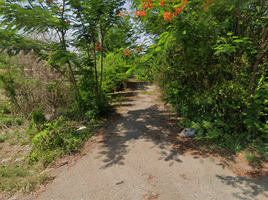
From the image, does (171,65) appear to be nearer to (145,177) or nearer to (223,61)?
(223,61)

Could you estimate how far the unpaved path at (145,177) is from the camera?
2.44 m

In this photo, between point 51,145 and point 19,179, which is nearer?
point 19,179

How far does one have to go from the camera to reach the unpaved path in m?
2.44

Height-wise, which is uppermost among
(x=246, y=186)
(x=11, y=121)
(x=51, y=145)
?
(x=11, y=121)

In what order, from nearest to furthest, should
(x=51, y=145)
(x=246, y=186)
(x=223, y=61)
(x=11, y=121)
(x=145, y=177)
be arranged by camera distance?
1. (x=246, y=186)
2. (x=145, y=177)
3. (x=223, y=61)
4. (x=51, y=145)
5. (x=11, y=121)

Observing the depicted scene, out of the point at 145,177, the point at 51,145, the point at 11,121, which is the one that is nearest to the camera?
the point at 145,177

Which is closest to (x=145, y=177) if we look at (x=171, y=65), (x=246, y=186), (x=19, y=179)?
(x=246, y=186)

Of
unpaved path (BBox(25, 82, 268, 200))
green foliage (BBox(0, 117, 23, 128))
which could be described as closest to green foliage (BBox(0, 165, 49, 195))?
unpaved path (BBox(25, 82, 268, 200))

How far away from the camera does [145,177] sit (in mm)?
2824

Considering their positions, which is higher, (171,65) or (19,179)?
(171,65)

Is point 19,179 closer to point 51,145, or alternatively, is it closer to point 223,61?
→ point 51,145

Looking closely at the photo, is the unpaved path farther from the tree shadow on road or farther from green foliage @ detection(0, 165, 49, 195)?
green foliage @ detection(0, 165, 49, 195)

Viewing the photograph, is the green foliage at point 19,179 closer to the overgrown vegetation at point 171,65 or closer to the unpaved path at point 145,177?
the overgrown vegetation at point 171,65

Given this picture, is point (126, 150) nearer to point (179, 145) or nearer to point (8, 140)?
point (179, 145)
